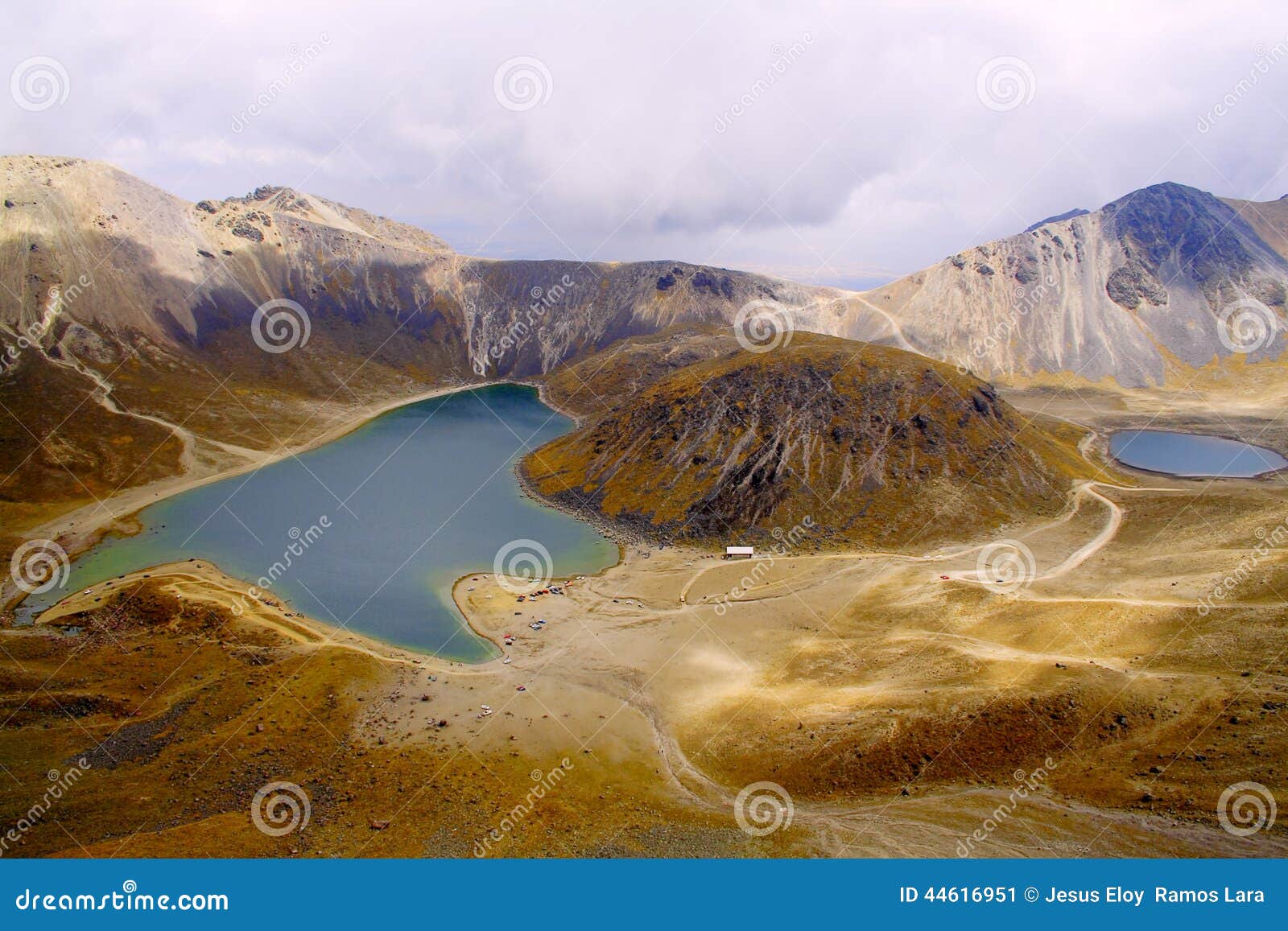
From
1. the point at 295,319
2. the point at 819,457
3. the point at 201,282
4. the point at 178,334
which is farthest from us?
the point at 295,319

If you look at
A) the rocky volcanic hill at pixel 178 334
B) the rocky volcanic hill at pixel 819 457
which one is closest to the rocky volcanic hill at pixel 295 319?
the rocky volcanic hill at pixel 178 334

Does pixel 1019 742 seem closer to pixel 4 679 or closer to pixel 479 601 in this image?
pixel 479 601

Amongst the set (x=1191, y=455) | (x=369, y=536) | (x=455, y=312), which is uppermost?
(x=455, y=312)

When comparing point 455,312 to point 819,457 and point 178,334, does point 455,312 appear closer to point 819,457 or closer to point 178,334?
point 178,334

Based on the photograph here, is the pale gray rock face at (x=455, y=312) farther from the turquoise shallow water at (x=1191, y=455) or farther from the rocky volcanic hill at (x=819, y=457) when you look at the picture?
the rocky volcanic hill at (x=819, y=457)

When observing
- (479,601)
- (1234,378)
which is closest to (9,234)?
(479,601)

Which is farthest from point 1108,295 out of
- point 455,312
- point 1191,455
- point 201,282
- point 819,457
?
point 201,282

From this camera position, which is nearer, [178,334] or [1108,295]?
[178,334]
